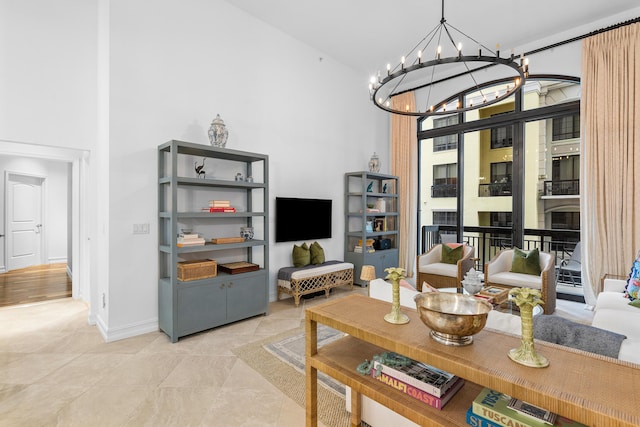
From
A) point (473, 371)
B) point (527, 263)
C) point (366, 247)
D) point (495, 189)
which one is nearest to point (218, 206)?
point (366, 247)

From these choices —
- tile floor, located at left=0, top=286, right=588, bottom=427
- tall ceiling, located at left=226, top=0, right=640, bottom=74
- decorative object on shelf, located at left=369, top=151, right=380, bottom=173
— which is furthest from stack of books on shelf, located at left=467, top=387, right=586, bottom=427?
decorative object on shelf, located at left=369, top=151, right=380, bottom=173

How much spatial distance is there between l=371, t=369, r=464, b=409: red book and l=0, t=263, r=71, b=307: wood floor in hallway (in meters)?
4.98

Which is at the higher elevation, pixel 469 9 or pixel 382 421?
pixel 469 9

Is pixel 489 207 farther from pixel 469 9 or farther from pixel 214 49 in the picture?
pixel 214 49

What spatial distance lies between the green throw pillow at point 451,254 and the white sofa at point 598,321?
163cm

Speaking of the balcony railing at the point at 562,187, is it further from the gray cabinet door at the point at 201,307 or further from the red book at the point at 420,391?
the gray cabinet door at the point at 201,307

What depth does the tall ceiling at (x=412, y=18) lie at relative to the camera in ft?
12.4

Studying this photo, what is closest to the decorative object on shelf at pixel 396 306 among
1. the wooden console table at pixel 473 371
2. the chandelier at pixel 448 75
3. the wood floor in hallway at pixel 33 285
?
the wooden console table at pixel 473 371

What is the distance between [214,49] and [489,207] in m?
4.73

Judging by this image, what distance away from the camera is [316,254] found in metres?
4.58

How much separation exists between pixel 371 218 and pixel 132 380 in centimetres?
435

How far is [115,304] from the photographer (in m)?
3.02

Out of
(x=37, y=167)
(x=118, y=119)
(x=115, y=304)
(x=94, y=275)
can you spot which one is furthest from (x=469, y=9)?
(x=37, y=167)

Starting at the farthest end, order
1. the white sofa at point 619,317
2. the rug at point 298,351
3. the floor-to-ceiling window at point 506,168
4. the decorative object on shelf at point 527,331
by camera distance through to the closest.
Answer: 1. the floor-to-ceiling window at point 506,168
2. the rug at point 298,351
3. the white sofa at point 619,317
4. the decorative object on shelf at point 527,331
